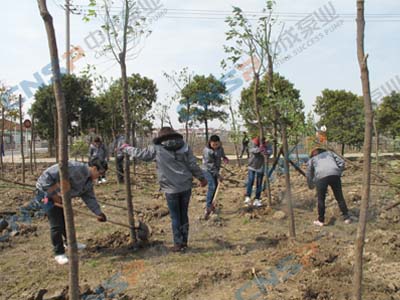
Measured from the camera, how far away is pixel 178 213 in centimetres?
485

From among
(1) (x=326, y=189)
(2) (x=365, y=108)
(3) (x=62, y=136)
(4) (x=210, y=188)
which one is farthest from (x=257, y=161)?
(3) (x=62, y=136)

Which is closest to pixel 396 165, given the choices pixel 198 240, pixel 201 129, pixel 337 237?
pixel 337 237

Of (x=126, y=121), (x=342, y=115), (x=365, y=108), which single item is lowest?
(x=365, y=108)

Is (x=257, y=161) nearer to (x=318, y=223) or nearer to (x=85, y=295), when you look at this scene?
(x=318, y=223)

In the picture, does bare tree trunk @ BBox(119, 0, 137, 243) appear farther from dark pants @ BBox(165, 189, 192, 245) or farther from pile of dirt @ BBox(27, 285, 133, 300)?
pile of dirt @ BBox(27, 285, 133, 300)

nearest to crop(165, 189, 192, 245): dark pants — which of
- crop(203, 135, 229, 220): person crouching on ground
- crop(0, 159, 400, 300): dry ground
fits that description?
crop(0, 159, 400, 300): dry ground

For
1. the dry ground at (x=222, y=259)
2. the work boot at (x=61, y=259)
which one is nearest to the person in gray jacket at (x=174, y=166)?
the dry ground at (x=222, y=259)

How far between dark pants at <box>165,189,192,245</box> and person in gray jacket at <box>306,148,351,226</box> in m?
2.26

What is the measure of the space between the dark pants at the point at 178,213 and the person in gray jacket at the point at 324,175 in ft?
7.42

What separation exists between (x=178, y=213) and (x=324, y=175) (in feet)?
7.95

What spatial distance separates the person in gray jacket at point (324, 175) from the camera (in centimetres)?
582

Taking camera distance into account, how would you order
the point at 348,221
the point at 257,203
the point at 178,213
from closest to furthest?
the point at 178,213 < the point at 348,221 < the point at 257,203

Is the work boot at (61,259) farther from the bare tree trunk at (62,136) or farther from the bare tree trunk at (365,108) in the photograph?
the bare tree trunk at (365,108)

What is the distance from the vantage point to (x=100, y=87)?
1430cm
